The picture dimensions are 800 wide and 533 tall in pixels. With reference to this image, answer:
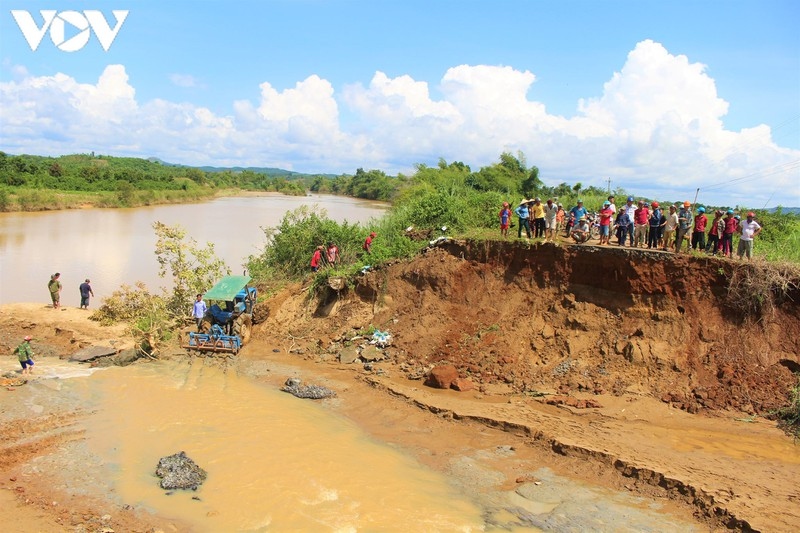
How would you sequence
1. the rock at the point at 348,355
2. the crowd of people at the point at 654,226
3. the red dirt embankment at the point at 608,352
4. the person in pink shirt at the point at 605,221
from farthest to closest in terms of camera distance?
1. the rock at the point at 348,355
2. the person in pink shirt at the point at 605,221
3. the crowd of people at the point at 654,226
4. the red dirt embankment at the point at 608,352

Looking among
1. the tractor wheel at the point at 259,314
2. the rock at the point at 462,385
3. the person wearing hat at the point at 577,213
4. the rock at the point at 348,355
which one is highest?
the person wearing hat at the point at 577,213

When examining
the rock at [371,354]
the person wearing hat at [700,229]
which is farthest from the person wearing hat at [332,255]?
the person wearing hat at [700,229]

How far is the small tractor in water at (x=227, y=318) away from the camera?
14688 mm

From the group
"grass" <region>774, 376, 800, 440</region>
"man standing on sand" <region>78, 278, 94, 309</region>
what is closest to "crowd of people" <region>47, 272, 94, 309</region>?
"man standing on sand" <region>78, 278, 94, 309</region>

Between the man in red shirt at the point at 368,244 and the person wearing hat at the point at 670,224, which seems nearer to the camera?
the person wearing hat at the point at 670,224

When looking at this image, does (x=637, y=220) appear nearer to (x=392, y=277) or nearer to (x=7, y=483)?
(x=392, y=277)

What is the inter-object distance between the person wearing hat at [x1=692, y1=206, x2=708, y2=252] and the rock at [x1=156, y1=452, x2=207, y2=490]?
1147 centimetres

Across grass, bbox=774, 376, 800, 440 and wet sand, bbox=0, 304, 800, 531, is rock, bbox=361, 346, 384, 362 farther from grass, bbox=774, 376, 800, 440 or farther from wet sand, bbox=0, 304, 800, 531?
grass, bbox=774, 376, 800, 440

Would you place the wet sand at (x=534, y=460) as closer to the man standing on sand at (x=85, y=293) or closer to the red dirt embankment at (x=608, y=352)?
the red dirt embankment at (x=608, y=352)

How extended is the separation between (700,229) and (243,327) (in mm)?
12029

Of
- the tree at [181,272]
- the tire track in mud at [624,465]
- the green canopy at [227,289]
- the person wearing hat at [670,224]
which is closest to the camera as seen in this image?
the tire track in mud at [624,465]

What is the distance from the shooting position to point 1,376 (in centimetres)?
1201

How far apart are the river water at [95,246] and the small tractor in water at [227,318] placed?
4245mm

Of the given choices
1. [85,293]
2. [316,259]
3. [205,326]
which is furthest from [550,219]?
[85,293]
